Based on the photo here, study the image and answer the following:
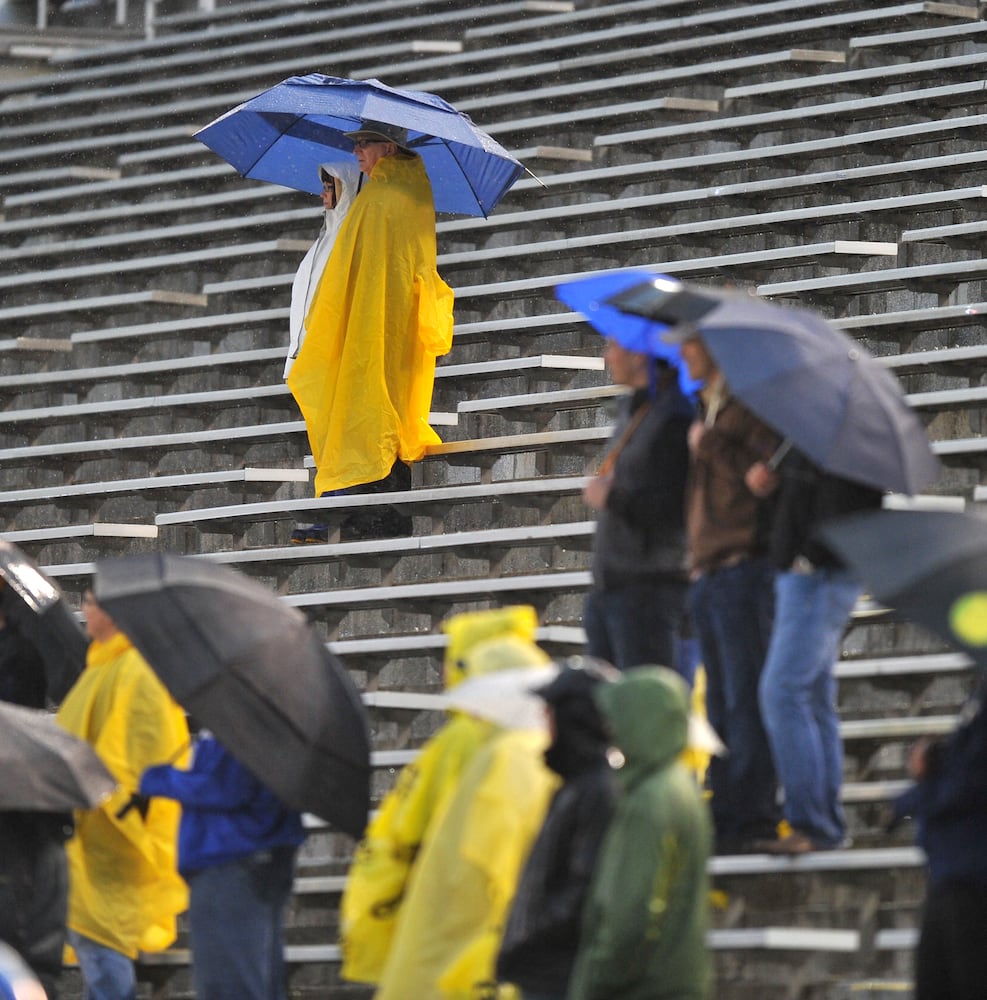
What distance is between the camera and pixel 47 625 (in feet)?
26.3

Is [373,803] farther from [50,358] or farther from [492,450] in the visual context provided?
[50,358]


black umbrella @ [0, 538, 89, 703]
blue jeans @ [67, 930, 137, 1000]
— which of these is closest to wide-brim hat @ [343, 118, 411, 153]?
black umbrella @ [0, 538, 89, 703]

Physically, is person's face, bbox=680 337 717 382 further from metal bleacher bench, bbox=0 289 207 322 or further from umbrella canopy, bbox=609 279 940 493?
metal bleacher bench, bbox=0 289 207 322

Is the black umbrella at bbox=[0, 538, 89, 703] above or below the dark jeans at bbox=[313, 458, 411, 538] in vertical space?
below

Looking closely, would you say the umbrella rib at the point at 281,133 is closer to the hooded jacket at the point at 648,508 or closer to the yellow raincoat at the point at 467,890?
the hooded jacket at the point at 648,508

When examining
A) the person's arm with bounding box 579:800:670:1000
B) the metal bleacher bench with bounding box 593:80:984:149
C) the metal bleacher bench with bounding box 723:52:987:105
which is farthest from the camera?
the metal bleacher bench with bounding box 723:52:987:105

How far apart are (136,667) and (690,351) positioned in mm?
1976

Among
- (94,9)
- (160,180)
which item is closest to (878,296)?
(160,180)

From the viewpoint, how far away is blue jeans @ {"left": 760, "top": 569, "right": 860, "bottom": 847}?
652 centimetres

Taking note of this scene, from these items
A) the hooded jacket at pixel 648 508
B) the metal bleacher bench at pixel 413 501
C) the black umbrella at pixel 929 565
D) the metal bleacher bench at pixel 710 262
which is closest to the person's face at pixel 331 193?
the metal bleacher bench at pixel 413 501

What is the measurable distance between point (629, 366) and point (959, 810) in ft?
6.27

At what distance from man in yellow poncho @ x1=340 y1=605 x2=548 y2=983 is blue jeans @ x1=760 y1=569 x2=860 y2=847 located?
31.6 inches

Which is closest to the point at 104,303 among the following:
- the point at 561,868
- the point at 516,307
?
the point at 516,307

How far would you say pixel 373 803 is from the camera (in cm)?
823
